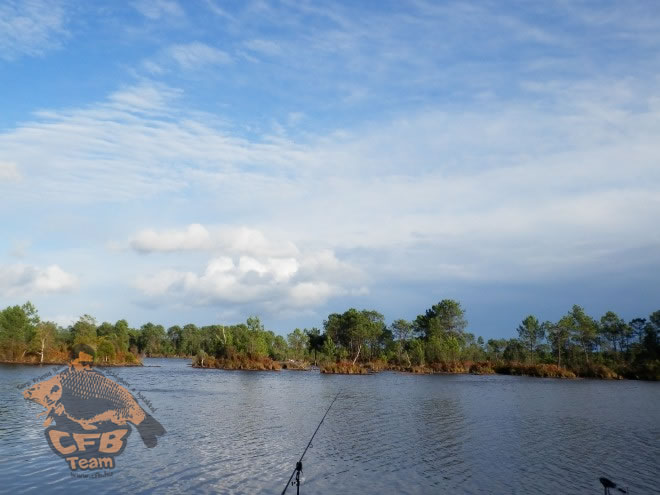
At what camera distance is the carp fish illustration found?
97.3 ft

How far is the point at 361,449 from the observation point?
1087 inches

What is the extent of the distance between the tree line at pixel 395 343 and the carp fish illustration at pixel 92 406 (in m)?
52.0

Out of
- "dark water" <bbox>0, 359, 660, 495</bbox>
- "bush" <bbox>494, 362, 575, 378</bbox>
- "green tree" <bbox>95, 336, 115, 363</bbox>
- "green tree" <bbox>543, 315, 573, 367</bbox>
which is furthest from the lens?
"green tree" <bbox>543, 315, 573, 367</bbox>

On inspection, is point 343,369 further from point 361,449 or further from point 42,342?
point 361,449

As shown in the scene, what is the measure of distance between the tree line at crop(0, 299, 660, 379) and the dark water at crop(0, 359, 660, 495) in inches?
2554

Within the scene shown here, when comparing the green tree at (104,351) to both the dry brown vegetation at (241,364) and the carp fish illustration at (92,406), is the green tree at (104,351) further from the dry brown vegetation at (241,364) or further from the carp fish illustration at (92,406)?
the carp fish illustration at (92,406)

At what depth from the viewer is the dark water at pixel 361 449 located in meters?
20.3

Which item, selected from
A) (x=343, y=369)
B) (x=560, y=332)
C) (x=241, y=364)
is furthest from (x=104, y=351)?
(x=560, y=332)

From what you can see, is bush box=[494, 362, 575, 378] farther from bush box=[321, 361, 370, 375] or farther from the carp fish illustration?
the carp fish illustration

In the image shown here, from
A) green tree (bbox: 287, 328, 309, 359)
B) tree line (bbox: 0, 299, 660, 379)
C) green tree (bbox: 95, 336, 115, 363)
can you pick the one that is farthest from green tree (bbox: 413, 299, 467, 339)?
green tree (bbox: 95, 336, 115, 363)

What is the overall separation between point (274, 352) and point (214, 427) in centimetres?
11042

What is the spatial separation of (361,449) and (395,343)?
12634 centimetres

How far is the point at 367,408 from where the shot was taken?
151 ft

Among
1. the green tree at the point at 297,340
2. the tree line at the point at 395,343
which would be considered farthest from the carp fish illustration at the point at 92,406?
the green tree at the point at 297,340
